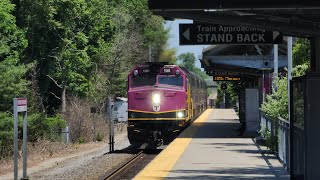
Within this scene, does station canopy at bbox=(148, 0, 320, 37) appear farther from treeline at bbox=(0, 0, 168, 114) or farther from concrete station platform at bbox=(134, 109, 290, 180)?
treeline at bbox=(0, 0, 168, 114)

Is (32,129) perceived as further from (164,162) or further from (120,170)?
(164,162)

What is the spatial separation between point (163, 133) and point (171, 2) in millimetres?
17904

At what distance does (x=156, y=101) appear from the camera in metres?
25.9

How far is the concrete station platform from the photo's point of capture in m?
13.6

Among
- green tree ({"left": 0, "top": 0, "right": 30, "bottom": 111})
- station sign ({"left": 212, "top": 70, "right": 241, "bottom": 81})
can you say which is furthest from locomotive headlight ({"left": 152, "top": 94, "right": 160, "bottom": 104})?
station sign ({"left": 212, "top": 70, "right": 241, "bottom": 81})

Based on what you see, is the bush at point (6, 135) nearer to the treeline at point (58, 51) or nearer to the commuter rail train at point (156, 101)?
the treeline at point (58, 51)

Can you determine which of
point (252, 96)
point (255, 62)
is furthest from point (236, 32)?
point (255, 62)

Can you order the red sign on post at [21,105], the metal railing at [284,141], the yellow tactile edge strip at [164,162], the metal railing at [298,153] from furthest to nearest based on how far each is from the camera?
the red sign on post at [21,105], the metal railing at [284,141], the yellow tactile edge strip at [164,162], the metal railing at [298,153]

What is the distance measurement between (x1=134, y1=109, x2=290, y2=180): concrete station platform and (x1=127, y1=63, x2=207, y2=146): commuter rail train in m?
2.57

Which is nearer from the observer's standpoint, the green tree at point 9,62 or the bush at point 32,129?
the bush at point 32,129

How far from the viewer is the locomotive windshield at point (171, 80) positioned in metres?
26.5

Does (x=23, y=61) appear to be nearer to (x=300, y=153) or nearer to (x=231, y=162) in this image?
(x=231, y=162)

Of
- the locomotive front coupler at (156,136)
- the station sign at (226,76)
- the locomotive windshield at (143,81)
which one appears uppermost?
the station sign at (226,76)

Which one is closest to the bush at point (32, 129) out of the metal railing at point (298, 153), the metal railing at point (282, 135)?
the metal railing at point (282, 135)
